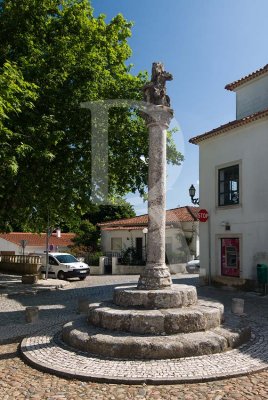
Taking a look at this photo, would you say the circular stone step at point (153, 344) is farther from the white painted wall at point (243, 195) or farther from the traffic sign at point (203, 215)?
the traffic sign at point (203, 215)

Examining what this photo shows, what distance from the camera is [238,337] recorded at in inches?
297

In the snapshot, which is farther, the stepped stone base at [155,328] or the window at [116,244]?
the window at [116,244]

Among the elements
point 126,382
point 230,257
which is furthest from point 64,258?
point 126,382

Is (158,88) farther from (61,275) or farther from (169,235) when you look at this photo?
(169,235)

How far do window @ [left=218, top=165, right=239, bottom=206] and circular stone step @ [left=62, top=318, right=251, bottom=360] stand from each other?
A: 33.8 ft

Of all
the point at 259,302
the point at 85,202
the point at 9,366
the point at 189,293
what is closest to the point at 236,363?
the point at 189,293

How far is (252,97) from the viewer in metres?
18.5

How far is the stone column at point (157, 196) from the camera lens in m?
9.02

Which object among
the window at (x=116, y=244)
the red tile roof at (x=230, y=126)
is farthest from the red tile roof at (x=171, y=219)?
the red tile roof at (x=230, y=126)

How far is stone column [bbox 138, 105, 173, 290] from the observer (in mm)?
9023

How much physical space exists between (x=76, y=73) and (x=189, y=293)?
34.8ft

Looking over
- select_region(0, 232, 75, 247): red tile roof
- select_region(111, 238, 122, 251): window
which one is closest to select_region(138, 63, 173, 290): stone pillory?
select_region(111, 238, 122, 251): window

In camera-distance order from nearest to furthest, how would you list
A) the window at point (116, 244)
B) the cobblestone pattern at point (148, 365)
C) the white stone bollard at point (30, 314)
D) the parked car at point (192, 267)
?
1. the cobblestone pattern at point (148, 365)
2. the white stone bollard at point (30, 314)
3. the parked car at point (192, 267)
4. the window at point (116, 244)

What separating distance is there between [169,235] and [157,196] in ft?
68.2
